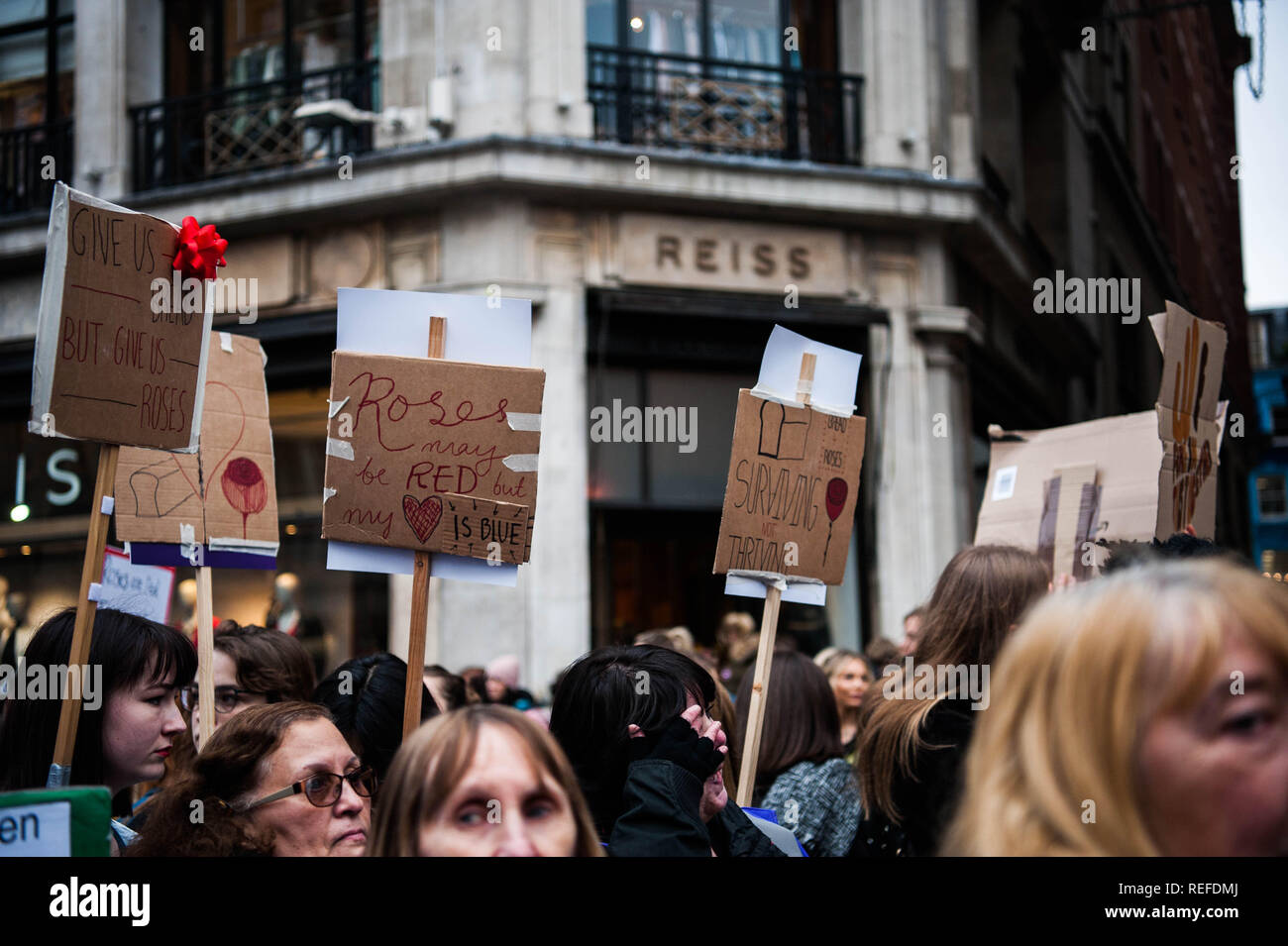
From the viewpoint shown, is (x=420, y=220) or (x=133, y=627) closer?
(x=133, y=627)

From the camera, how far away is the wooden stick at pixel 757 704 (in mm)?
4152

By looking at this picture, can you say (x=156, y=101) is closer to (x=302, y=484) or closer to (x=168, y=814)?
(x=302, y=484)

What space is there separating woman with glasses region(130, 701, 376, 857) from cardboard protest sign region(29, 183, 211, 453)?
91 cm

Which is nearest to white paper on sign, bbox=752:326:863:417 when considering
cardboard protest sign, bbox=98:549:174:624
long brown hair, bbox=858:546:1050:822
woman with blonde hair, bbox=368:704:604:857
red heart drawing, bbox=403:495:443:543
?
long brown hair, bbox=858:546:1050:822

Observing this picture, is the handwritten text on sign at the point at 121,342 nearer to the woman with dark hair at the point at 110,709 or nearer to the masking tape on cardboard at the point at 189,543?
the woman with dark hair at the point at 110,709

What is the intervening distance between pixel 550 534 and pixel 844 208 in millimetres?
3902

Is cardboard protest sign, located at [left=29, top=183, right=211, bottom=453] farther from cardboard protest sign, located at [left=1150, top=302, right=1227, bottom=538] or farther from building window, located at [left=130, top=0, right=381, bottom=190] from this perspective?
building window, located at [left=130, top=0, right=381, bottom=190]

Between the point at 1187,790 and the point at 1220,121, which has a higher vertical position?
the point at 1220,121

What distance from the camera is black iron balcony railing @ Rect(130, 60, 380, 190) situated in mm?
12039
